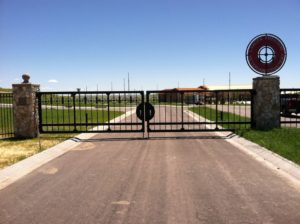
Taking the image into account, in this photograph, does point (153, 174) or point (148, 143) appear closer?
point (153, 174)

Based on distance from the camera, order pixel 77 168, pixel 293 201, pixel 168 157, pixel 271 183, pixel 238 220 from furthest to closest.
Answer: pixel 168 157 → pixel 77 168 → pixel 271 183 → pixel 293 201 → pixel 238 220

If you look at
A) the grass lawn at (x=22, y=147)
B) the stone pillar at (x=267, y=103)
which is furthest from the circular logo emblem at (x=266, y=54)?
the grass lawn at (x=22, y=147)

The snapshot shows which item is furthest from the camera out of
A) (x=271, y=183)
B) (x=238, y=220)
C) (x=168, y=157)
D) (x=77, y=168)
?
(x=168, y=157)

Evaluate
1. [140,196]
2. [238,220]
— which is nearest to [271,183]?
[238,220]

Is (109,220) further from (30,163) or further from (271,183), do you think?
(30,163)

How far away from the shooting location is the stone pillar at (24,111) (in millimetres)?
13836

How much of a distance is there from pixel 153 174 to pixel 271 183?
99.5 inches

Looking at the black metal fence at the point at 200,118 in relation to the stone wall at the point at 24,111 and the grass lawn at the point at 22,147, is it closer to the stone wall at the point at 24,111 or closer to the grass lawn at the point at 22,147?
the grass lawn at the point at 22,147

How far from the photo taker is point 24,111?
1386cm

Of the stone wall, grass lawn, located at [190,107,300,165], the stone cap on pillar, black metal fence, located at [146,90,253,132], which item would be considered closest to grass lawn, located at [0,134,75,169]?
the stone wall

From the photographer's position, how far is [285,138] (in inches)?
469

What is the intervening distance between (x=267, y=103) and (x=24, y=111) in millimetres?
10529

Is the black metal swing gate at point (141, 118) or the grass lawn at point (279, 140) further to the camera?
the black metal swing gate at point (141, 118)

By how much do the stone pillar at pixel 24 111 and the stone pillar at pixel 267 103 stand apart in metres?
9.78
